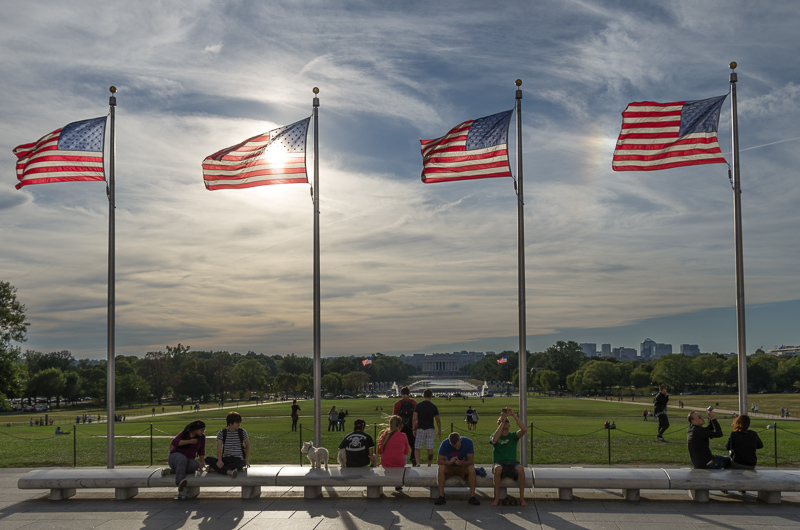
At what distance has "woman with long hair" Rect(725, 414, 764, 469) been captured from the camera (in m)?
13.7

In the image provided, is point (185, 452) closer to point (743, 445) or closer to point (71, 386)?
point (743, 445)

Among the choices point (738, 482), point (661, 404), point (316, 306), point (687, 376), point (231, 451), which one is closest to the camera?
point (738, 482)

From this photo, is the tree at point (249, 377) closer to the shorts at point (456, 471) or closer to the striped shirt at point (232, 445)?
the striped shirt at point (232, 445)

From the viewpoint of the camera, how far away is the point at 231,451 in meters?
14.4

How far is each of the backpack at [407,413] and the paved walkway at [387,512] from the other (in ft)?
6.73

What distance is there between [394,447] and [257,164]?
883 cm

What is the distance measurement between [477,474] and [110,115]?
1457cm

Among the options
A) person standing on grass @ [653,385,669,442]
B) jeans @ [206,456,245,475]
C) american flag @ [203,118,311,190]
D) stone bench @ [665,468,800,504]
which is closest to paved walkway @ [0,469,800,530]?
stone bench @ [665,468,800,504]

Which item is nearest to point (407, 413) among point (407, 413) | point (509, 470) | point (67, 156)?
point (407, 413)

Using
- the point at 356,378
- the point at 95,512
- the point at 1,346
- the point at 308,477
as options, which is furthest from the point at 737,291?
the point at 356,378

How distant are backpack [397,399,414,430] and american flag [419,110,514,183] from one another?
6.12 metres

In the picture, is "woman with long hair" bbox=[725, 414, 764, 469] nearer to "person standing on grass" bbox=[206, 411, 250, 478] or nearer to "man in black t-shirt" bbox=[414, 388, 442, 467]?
"man in black t-shirt" bbox=[414, 388, 442, 467]

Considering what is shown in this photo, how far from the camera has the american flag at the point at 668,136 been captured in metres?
16.3

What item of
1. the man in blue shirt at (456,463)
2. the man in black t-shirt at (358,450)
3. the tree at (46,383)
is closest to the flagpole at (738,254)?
the man in blue shirt at (456,463)
